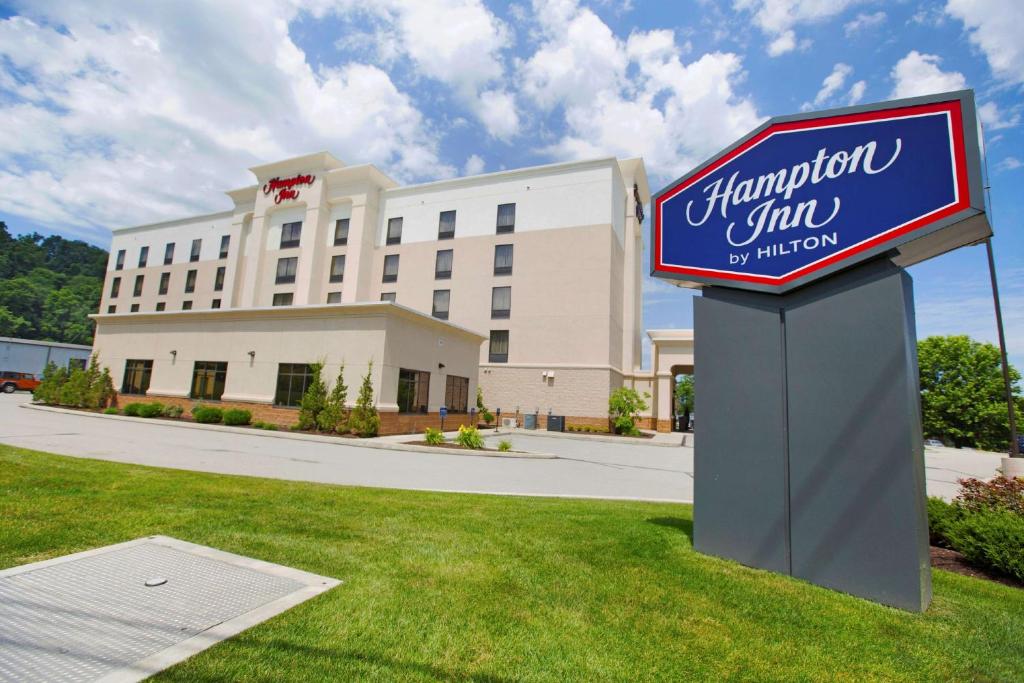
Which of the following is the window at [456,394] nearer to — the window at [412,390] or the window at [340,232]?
the window at [412,390]

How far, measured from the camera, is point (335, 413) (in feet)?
66.1

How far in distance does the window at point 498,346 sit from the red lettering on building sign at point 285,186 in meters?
21.3

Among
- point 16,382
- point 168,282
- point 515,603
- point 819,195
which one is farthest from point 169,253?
point 819,195

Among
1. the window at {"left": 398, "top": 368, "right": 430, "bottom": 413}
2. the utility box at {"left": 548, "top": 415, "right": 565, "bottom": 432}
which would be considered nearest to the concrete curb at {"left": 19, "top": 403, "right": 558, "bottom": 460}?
the window at {"left": 398, "top": 368, "right": 430, "bottom": 413}

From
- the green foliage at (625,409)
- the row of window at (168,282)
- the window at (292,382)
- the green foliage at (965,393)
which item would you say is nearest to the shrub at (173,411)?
the window at (292,382)

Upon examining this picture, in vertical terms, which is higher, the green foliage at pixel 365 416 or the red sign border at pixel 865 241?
the red sign border at pixel 865 241

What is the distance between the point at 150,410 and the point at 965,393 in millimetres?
66239

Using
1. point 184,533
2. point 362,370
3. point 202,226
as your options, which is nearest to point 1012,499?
point 184,533

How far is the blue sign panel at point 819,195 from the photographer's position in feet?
14.4

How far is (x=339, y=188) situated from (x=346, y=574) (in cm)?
4207

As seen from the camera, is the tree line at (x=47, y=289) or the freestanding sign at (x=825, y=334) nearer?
the freestanding sign at (x=825, y=334)

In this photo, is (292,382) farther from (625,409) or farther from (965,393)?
(965,393)

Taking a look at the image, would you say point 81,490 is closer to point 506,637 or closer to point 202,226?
point 506,637

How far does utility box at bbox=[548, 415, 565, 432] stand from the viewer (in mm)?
31403
